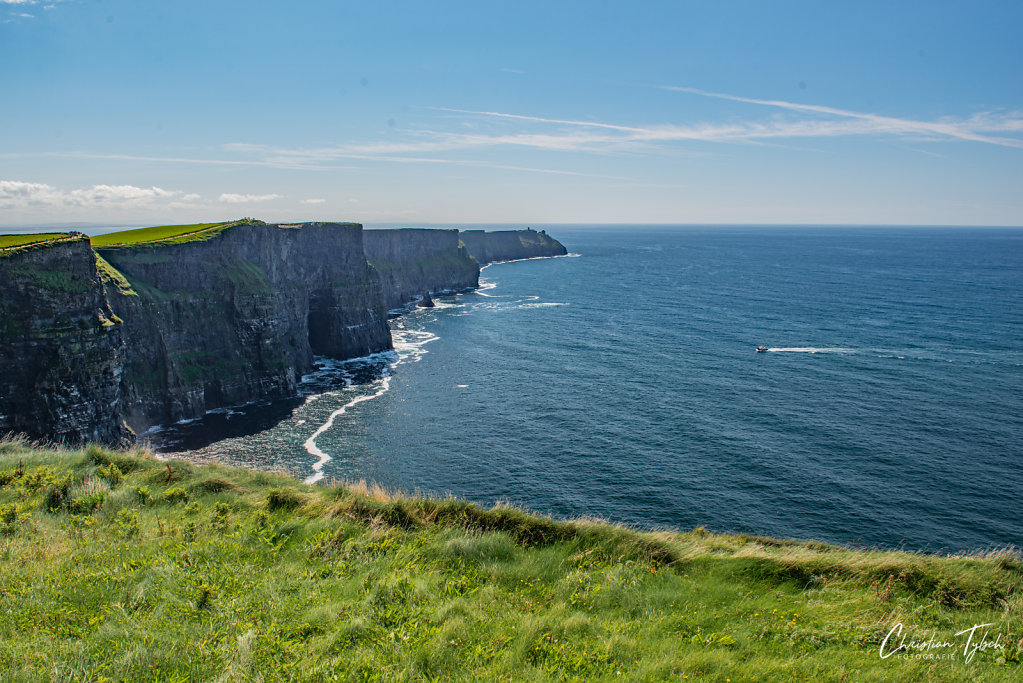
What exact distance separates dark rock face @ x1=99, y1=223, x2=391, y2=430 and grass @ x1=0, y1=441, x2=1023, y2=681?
140ft

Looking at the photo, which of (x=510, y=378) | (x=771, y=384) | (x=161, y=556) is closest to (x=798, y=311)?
(x=771, y=384)

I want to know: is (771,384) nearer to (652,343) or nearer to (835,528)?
(652,343)

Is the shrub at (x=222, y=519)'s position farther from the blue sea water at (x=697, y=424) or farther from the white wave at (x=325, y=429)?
the blue sea water at (x=697, y=424)

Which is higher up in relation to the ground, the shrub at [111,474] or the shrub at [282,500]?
the shrub at [111,474]

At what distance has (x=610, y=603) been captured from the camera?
14.1 metres

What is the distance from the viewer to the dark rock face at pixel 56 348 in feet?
135

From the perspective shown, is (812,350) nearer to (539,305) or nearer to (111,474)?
(539,305)

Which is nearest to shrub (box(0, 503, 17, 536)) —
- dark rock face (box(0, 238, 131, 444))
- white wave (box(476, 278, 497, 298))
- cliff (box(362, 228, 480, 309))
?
dark rock face (box(0, 238, 131, 444))

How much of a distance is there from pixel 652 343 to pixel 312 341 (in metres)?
52.9

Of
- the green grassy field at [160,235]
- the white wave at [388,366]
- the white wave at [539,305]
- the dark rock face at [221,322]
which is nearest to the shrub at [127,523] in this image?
the white wave at [388,366]

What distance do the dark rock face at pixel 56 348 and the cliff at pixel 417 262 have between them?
8264 centimetres

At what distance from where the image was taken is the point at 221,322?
66750 mm

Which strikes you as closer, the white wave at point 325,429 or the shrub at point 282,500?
the shrub at point 282,500

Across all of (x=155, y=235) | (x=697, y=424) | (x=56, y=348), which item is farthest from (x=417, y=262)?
(x=56, y=348)
